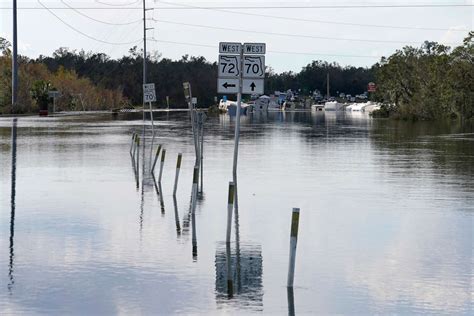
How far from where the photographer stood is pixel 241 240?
50.6 feet

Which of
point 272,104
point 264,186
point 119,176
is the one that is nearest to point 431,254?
point 264,186

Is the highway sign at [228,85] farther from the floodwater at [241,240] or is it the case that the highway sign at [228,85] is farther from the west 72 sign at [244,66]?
the floodwater at [241,240]

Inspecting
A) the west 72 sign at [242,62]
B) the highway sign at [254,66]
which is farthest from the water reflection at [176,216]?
the highway sign at [254,66]

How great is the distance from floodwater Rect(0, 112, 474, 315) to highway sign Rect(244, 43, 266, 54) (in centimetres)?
290

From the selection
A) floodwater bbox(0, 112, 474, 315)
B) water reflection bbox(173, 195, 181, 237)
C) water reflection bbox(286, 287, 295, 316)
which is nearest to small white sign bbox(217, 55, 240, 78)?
floodwater bbox(0, 112, 474, 315)

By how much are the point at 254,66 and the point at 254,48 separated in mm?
331

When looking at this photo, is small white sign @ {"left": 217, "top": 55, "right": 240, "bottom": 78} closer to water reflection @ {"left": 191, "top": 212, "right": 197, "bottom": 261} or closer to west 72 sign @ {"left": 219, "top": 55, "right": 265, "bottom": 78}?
west 72 sign @ {"left": 219, "top": 55, "right": 265, "bottom": 78}

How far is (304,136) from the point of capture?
171ft

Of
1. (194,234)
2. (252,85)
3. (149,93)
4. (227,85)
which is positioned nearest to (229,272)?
(194,234)

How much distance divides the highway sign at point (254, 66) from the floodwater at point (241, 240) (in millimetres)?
2496

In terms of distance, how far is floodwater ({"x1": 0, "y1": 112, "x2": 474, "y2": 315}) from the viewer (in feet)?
36.8

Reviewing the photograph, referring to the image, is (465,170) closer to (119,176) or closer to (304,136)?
(119,176)

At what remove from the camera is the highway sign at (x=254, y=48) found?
19.2 metres

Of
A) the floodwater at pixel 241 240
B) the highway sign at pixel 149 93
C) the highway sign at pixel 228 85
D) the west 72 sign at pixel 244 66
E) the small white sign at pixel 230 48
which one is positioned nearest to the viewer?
the floodwater at pixel 241 240
